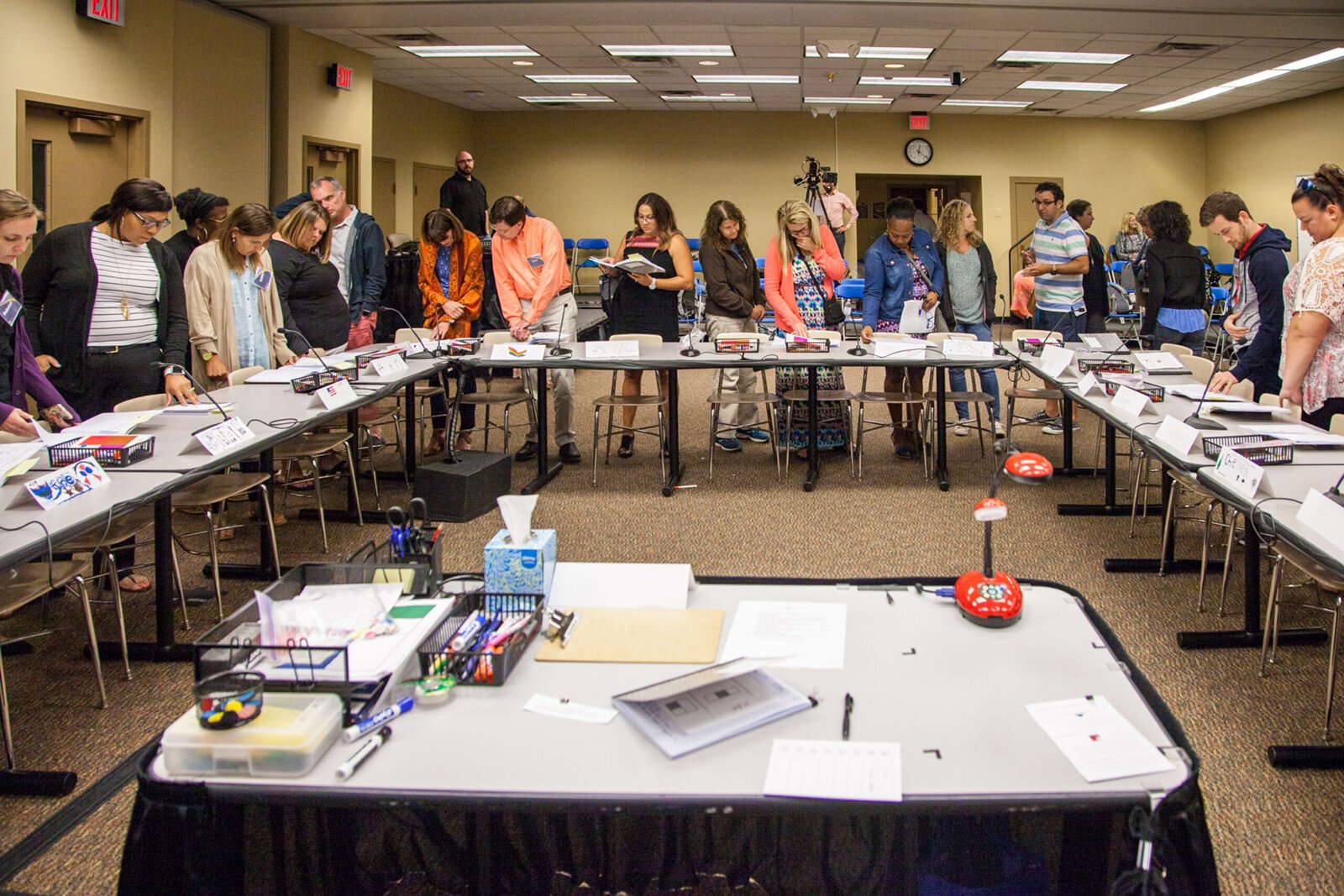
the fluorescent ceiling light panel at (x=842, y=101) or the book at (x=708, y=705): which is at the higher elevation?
the fluorescent ceiling light panel at (x=842, y=101)

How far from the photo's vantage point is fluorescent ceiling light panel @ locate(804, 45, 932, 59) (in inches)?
404

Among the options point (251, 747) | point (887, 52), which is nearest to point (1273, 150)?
point (887, 52)

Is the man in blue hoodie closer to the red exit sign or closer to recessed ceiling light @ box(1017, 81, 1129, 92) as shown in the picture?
the red exit sign

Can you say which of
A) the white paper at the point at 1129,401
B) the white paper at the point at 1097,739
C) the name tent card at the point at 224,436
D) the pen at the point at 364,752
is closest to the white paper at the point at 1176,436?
the white paper at the point at 1129,401

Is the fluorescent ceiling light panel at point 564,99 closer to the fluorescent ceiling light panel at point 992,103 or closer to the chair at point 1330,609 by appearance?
the fluorescent ceiling light panel at point 992,103

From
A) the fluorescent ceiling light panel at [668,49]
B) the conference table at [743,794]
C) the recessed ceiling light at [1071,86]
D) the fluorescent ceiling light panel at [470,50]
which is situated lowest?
the conference table at [743,794]

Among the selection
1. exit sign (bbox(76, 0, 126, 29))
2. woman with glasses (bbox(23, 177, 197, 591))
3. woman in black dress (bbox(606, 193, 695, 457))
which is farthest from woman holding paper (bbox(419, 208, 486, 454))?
exit sign (bbox(76, 0, 126, 29))

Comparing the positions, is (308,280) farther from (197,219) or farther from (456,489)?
(456,489)

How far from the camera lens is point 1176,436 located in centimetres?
334

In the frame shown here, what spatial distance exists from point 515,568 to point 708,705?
531 mm

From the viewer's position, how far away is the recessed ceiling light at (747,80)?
12070mm

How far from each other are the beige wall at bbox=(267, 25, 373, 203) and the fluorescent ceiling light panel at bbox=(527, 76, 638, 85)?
2910mm

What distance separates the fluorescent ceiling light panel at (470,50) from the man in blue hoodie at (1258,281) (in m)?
7.11

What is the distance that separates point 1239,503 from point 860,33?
309 inches
